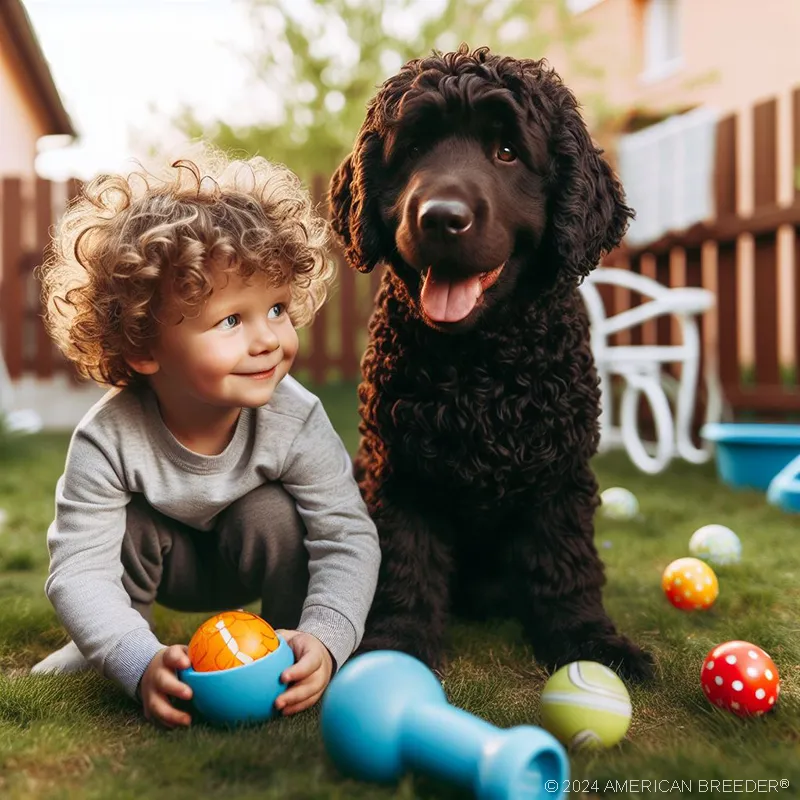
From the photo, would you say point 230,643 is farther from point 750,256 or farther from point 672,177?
point 672,177

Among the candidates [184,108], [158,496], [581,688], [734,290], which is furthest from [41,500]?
[184,108]

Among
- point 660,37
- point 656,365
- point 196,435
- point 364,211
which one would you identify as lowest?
point 196,435

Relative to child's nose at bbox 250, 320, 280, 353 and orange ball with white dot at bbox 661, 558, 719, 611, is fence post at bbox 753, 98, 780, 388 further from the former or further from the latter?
child's nose at bbox 250, 320, 280, 353

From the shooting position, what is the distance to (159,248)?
2.17 m

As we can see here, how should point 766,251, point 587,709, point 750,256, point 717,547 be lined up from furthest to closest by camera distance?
point 750,256, point 766,251, point 717,547, point 587,709

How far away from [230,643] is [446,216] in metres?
1.05

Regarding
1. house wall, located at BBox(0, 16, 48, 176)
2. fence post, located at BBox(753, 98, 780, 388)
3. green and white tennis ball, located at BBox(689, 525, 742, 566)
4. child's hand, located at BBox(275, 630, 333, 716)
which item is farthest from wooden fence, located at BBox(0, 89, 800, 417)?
house wall, located at BBox(0, 16, 48, 176)

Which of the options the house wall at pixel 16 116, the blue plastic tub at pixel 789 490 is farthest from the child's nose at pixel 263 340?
the house wall at pixel 16 116

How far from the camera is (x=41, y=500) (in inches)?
193

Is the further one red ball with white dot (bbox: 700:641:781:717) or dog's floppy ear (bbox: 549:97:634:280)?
dog's floppy ear (bbox: 549:97:634:280)

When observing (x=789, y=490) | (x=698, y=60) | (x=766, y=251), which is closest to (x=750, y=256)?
(x=766, y=251)

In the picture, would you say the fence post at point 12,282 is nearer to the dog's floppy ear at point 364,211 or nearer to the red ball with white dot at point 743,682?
the dog's floppy ear at point 364,211

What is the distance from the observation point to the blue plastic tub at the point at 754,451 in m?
4.92

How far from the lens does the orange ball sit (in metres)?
1.90
